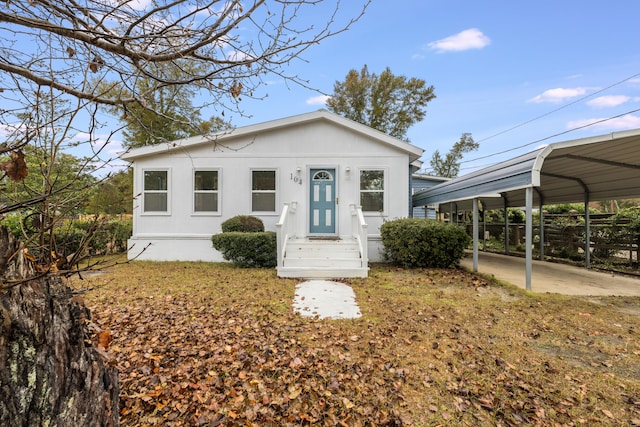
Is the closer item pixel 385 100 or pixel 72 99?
pixel 72 99

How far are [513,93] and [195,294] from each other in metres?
25.6

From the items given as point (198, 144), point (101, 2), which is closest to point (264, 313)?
point (101, 2)

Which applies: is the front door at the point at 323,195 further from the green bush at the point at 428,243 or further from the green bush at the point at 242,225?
the green bush at the point at 428,243

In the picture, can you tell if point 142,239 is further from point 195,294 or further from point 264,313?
point 264,313

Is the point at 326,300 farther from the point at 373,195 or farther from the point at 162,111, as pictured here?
the point at 373,195

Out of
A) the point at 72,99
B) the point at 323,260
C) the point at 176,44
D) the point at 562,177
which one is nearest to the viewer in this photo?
the point at 176,44

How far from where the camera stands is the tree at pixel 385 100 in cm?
2691

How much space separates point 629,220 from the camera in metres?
8.54

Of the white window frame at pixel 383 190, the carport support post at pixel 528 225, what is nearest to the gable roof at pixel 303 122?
the white window frame at pixel 383 190

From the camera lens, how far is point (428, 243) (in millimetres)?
8250

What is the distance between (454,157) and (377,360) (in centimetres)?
3094

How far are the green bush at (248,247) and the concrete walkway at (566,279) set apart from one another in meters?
5.79

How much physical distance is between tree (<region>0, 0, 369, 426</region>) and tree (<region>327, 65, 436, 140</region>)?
25.7m

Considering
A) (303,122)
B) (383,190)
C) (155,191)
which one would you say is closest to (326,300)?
(383,190)
